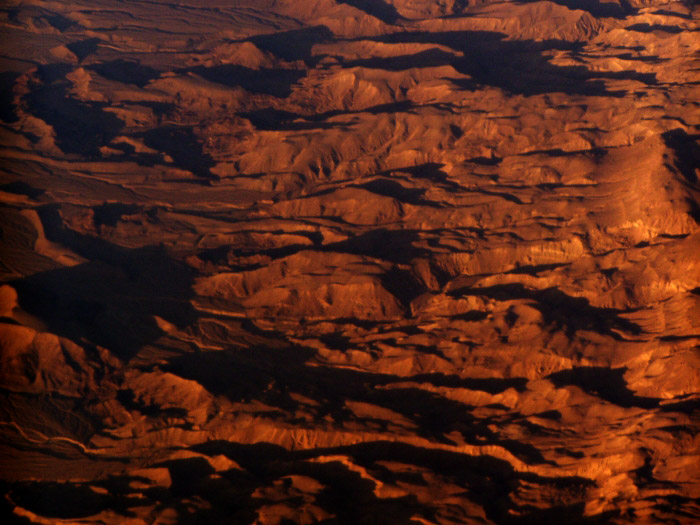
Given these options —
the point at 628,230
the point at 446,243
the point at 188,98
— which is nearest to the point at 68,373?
the point at 446,243

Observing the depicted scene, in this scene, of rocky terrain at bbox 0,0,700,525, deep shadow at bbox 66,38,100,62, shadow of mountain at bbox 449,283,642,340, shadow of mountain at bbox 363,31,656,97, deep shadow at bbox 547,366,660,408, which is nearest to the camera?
rocky terrain at bbox 0,0,700,525

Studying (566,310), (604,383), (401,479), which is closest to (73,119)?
(566,310)

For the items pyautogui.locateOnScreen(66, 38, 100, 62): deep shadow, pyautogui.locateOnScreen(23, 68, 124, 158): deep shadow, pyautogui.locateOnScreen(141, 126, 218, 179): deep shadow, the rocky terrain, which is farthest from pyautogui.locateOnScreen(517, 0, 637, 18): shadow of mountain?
pyautogui.locateOnScreen(23, 68, 124, 158): deep shadow

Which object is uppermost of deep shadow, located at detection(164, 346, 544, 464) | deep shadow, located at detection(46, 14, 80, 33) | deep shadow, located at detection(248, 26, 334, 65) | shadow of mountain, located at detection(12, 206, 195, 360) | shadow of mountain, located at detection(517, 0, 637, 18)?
shadow of mountain, located at detection(517, 0, 637, 18)

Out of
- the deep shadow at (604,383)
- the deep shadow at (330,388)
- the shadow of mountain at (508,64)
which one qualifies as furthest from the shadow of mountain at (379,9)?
the deep shadow at (604,383)

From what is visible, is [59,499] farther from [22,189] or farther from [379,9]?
[379,9]

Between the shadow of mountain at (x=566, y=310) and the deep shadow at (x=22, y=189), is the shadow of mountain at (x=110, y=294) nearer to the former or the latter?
the deep shadow at (x=22, y=189)

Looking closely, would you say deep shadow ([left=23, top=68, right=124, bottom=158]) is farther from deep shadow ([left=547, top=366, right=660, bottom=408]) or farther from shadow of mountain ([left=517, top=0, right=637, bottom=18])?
shadow of mountain ([left=517, top=0, right=637, bottom=18])

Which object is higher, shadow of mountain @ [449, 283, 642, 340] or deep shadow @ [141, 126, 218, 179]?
shadow of mountain @ [449, 283, 642, 340]
